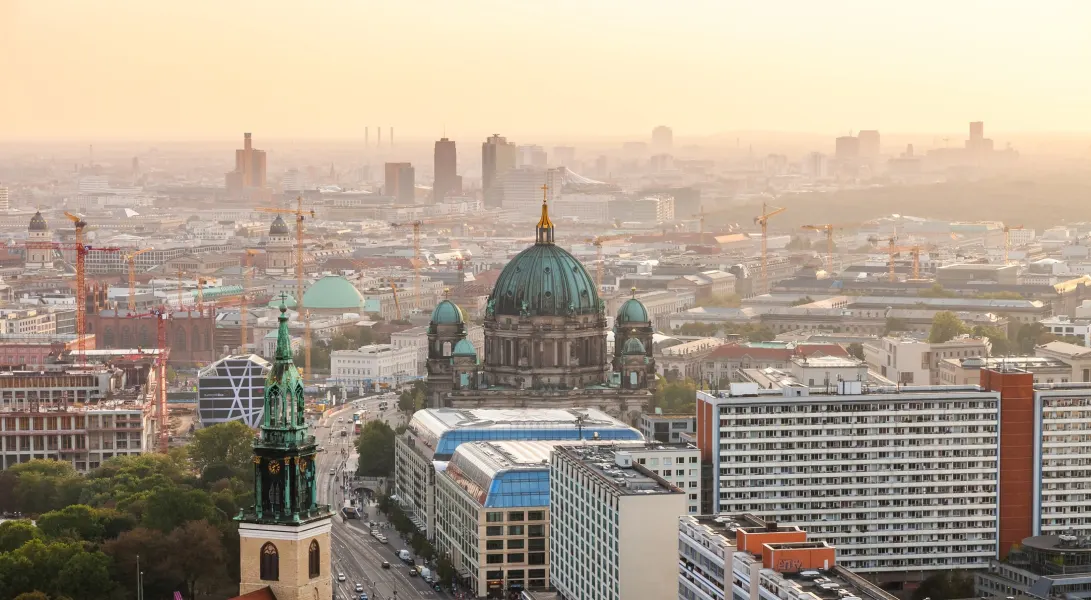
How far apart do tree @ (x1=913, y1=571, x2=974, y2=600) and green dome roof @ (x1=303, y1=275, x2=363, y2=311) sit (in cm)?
9638

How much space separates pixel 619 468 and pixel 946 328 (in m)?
73.3

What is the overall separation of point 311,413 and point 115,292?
60377mm

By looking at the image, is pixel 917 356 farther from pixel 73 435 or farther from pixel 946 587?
pixel 946 587

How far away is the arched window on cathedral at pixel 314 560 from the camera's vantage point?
150ft

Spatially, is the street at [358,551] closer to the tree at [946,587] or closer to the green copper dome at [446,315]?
the green copper dome at [446,315]

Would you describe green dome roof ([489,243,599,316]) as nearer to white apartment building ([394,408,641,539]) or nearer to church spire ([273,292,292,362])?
white apartment building ([394,408,641,539])

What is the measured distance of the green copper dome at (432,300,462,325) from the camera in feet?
354

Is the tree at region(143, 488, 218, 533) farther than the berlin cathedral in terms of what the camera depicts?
No

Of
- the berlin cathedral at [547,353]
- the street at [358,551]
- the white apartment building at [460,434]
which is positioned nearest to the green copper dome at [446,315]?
the berlin cathedral at [547,353]

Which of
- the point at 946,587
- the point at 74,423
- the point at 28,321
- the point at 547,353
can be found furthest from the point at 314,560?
the point at 28,321

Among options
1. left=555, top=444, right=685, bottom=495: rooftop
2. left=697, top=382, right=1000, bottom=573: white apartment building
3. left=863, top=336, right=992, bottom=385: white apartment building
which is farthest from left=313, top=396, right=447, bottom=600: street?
left=863, top=336, right=992, bottom=385: white apartment building

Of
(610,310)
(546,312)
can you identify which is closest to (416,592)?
(546,312)

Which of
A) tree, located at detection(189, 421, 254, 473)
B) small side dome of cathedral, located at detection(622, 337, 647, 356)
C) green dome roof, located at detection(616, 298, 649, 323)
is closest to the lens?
tree, located at detection(189, 421, 254, 473)

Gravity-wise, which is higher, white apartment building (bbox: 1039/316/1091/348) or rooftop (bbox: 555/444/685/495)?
rooftop (bbox: 555/444/685/495)
